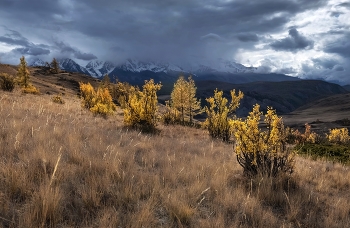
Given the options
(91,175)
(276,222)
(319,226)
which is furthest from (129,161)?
(319,226)

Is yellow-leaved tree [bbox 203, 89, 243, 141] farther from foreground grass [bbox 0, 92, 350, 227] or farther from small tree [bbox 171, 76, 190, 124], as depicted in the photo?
small tree [bbox 171, 76, 190, 124]

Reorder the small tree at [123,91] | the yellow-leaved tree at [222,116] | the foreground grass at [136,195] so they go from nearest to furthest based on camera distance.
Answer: the foreground grass at [136,195] → the yellow-leaved tree at [222,116] → the small tree at [123,91]

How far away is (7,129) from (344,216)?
654 centimetres

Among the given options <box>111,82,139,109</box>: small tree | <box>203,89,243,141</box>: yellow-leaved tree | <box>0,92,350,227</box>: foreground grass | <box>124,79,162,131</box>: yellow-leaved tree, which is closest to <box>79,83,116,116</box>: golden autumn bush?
<box>111,82,139,109</box>: small tree

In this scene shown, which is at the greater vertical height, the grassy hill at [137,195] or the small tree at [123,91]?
the small tree at [123,91]

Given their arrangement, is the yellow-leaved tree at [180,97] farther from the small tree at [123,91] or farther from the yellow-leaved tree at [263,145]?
the yellow-leaved tree at [263,145]

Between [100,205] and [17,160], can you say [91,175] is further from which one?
[17,160]

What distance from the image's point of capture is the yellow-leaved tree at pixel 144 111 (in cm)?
1244

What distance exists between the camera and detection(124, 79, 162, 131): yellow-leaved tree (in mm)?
12438

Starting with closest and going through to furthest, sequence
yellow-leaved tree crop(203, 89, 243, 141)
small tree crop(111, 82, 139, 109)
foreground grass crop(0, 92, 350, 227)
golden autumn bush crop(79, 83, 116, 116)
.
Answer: foreground grass crop(0, 92, 350, 227)
yellow-leaved tree crop(203, 89, 243, 141)
golden autumn bush crop(79, 83, 116, 116)
small tree crop(111, 82, 139, 109)

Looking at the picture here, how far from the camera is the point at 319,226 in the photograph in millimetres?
3719

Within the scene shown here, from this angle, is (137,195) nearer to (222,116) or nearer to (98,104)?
(222,116)

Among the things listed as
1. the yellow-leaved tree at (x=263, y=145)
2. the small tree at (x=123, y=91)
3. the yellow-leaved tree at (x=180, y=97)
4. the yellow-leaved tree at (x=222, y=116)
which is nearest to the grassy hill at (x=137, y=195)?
the yellow-leaved tree at (x=263, y=145)

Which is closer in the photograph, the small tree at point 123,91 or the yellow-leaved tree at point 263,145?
the yellow-leaved tree at point 263,145
